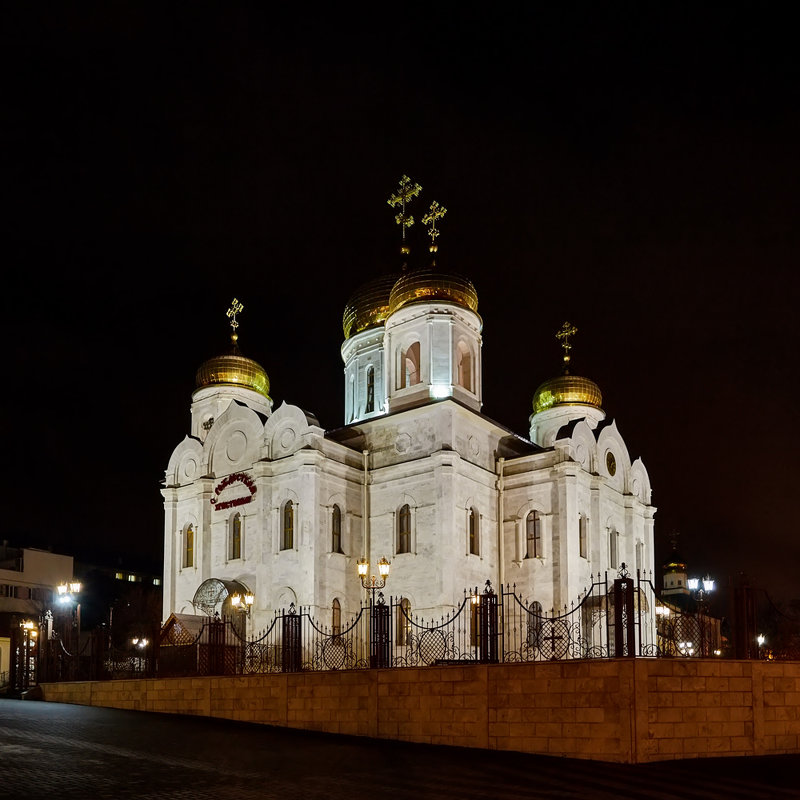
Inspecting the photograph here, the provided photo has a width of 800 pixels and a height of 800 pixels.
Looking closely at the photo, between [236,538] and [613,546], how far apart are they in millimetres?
13369

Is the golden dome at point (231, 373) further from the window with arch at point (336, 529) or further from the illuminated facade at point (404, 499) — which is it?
the window with arch at point (336, 529)

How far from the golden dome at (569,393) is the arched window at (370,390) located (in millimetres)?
8664

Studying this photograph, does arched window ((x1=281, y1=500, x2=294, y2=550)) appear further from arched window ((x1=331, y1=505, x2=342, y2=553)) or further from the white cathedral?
arched window ((x1=331, y1=505, x2=342, y2=553))

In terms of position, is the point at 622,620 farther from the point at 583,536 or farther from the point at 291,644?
the point at 583,536

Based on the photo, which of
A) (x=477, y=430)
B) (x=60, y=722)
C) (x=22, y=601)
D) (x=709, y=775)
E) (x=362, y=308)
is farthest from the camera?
(x=22, y=601)

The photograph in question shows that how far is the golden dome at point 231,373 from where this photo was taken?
40094mm

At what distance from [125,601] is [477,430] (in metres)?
38.9

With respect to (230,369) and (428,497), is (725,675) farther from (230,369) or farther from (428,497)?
(230,369)

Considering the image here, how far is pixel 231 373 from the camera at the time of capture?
40.2 m

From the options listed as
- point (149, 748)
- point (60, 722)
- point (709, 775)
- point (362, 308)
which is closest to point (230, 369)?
point (362, 308)

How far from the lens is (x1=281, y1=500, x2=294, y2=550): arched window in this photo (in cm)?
3114

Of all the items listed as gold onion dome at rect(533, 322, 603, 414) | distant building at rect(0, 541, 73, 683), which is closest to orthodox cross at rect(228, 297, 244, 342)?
gold onion dome at rect(533, 322, 603, 414)

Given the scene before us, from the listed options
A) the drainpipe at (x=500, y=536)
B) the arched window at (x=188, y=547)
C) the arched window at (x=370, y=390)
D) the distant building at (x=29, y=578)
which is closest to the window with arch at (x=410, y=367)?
the arched window at (x=370, y=390)

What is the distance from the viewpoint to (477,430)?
3294cm
